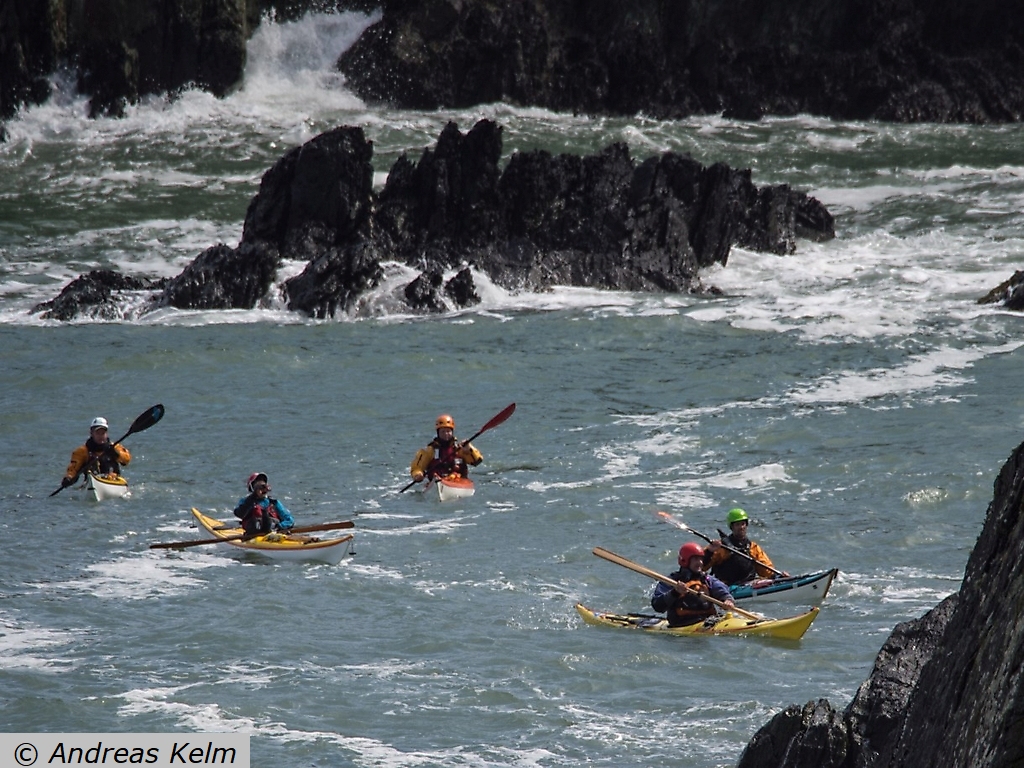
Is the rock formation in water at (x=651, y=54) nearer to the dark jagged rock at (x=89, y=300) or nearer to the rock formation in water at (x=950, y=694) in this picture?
the dark jagged rock at (x=89, y=300)

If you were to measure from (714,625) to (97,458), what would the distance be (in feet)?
28.8

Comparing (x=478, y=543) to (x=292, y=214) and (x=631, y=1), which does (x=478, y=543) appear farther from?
(x=631, y=1)

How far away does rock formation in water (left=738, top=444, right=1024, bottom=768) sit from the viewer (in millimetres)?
5477

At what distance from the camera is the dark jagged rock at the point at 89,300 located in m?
29.5

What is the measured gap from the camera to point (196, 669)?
12992 mm

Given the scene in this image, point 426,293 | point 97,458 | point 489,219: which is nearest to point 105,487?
point 97,458

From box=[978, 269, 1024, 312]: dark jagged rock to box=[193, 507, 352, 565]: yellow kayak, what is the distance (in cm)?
1703

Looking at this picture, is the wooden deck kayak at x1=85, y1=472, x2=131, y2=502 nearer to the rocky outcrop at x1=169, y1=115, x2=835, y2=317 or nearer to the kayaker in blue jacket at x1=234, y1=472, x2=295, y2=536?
the kayaker in blue jacket at x1=234, y1=472, x2=295, y2=536

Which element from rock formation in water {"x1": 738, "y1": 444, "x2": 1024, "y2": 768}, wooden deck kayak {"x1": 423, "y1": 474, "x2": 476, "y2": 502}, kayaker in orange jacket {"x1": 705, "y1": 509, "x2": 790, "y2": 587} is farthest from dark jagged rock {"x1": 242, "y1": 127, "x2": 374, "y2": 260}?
rock formation in water {"x1": 738, "y1": 444, "x2": 1024, "y2": 768}

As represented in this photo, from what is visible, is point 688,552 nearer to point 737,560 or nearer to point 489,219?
point 737,560

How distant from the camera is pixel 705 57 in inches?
2080

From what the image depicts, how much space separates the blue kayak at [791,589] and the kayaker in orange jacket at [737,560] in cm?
20

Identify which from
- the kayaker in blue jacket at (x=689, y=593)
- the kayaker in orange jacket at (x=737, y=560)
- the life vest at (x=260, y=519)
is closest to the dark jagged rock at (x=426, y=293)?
the life vest at (x=260, y=519)

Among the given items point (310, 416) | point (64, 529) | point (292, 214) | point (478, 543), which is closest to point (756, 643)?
point (478, 543)
